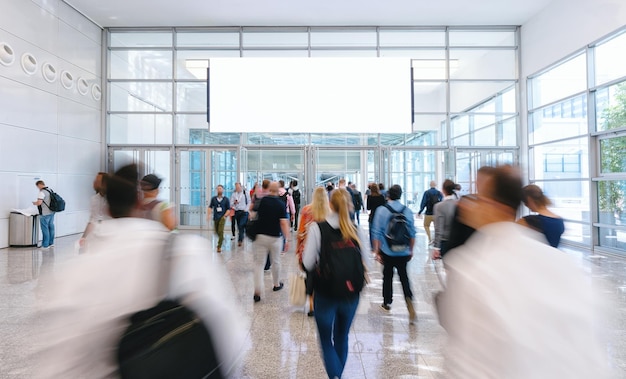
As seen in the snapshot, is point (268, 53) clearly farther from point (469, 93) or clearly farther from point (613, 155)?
point (613, 155)

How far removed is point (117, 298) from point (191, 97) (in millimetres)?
14272

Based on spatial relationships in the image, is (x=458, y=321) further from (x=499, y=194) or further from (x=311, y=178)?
(x=311, y=178)

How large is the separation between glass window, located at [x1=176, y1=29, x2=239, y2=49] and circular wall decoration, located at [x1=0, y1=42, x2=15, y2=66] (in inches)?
219

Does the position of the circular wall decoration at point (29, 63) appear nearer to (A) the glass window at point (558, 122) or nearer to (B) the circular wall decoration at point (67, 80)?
(B) the circular wall decoration at point (67, 80)

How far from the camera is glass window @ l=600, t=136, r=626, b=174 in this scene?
30.6 feet

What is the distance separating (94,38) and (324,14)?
27.3 ft

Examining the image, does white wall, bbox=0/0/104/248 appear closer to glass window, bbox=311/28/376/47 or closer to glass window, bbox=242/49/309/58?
glass window, bbox=242/49/309/58

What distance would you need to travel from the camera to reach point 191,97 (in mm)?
14383

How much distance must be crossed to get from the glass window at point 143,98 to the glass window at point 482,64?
10.7 m

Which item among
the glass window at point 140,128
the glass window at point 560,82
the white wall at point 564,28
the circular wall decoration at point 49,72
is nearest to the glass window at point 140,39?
the glass window at point 140,128

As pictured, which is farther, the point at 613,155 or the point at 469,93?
the point at 469,93

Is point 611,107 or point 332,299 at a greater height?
point 611,107

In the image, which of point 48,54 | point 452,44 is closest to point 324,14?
point 452,44

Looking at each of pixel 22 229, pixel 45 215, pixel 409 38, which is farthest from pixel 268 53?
pixel 22 229
